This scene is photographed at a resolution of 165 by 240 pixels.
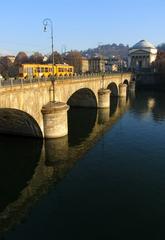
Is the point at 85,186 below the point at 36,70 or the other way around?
below

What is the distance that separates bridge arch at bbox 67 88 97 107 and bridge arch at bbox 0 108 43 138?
25302 mm

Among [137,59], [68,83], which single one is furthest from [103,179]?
[137,59]

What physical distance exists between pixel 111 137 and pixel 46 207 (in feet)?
69.0

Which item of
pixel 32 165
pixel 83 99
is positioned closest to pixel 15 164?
pixel 32 165

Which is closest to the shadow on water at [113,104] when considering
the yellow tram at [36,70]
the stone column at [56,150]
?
the yellow tram at [36,70]

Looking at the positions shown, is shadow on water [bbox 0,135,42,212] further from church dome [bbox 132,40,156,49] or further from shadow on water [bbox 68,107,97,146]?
church dome [bbox 132,40,156,49]

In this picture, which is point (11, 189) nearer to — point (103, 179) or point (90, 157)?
point (103, 179)

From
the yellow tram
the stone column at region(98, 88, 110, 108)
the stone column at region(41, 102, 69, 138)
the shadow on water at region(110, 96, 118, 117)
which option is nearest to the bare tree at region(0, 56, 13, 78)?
the yellow tram

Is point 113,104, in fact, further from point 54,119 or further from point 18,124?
point 18,124

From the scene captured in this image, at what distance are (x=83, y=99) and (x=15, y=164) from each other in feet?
116

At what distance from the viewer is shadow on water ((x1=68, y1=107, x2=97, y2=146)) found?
40.8 meters

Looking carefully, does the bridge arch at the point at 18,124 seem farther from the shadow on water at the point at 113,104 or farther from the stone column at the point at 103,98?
the stone column at the point at 103,98

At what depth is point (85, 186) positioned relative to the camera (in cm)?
2534

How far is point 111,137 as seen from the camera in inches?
1626
